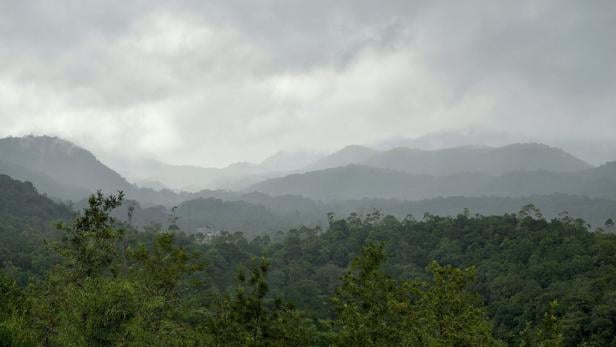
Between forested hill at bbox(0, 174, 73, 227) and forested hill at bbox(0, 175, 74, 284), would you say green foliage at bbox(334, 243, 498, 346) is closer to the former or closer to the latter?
forested hill at bbox(0, 175, 74, 284)

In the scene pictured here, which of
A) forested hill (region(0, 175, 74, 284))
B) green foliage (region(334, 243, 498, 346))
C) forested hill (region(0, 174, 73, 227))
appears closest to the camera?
green foliage (region(334, 243, 498, 346))

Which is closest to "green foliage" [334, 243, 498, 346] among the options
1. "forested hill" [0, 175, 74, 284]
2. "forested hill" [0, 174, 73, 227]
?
"forested hill" [0, 175, 74, 284]

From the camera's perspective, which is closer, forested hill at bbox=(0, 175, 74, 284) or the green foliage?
the green foliage

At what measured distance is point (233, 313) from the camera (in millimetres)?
19234

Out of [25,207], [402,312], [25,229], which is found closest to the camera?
[402,312]

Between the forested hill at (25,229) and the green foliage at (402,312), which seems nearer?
the green foliage at (402,312)

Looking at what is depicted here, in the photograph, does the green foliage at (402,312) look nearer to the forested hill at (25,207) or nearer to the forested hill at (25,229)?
the forested hill at (25,229)

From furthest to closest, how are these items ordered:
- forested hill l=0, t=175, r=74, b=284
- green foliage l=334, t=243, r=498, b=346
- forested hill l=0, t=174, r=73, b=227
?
forested hill l=0, t=174, r=73, b=227 → forested hill l=0, t=175, r=74, b=284 → green foliage l=334, t=243, r=498, b=346

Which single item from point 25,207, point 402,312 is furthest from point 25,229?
point 402,312

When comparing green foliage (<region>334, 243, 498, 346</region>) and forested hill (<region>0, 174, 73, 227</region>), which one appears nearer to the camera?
green foliage (<region>334, 243, 498, 346</region>)

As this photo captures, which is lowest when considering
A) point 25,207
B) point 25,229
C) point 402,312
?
point 25,229

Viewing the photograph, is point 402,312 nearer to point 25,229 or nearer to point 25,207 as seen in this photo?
point 25,229

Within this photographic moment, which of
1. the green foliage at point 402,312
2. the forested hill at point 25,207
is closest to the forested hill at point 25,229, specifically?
the forested hill at point 25,207

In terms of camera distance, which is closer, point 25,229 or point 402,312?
point 402,312
